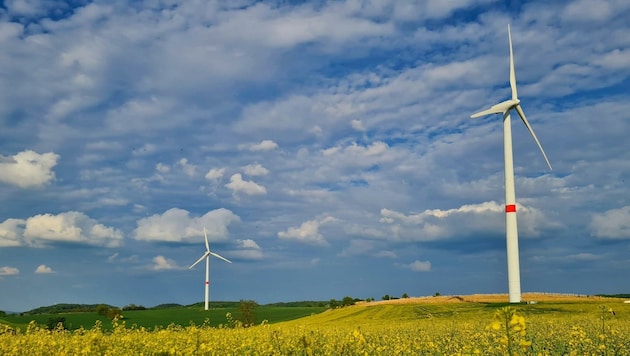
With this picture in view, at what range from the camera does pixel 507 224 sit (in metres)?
67.1

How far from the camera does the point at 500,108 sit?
71.6 meters

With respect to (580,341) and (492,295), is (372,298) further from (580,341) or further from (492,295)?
(580,341)

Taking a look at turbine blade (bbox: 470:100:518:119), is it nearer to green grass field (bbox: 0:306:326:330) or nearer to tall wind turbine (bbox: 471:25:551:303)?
tall wind turbine (bbox: 471:25:551:303)

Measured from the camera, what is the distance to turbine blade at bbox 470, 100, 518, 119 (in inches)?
2793

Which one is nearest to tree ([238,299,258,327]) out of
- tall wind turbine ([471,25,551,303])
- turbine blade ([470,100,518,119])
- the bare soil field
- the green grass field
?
the green grass field

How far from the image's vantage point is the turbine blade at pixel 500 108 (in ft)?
233

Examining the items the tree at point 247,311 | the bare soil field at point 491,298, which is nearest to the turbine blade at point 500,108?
the bare soil field at point 491,298

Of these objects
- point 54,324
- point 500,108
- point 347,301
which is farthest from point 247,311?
point 500,108

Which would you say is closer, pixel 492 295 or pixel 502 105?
Result: pixel 502 105

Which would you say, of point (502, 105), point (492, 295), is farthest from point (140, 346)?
point (492, 295)

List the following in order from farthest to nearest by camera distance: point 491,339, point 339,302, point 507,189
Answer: point 339,302, point 507,189, point 491,339

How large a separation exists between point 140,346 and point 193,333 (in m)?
2.38

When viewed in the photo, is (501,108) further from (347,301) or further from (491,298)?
(347,301)

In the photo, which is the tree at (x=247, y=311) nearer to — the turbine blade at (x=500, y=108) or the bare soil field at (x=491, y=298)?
the bare soil field at (x=491, y=298)
